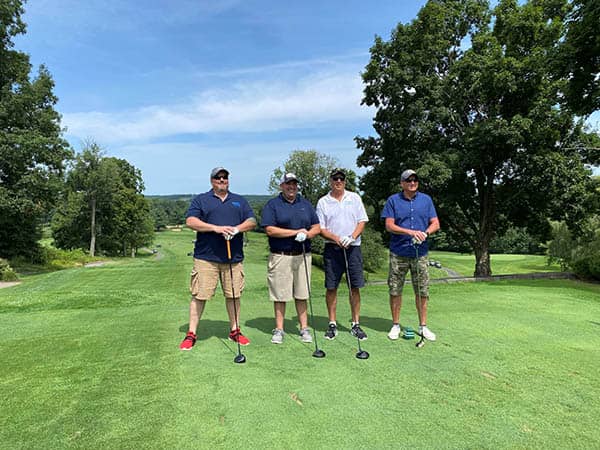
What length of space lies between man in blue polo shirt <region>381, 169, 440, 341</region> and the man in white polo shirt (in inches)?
15.5

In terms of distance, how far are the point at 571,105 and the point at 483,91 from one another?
499cm

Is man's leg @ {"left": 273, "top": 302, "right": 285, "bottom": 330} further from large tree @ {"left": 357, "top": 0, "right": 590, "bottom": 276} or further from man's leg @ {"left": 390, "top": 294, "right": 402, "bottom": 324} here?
large tree @ {"left": 357, "top": 0, "right": 590, "bottom": 276}

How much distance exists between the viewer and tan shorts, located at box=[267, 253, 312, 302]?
4.62 m

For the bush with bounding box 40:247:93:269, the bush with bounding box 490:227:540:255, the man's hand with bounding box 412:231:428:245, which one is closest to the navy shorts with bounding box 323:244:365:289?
the man's hand with bounding box 412:231:428:245

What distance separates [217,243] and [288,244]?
0.82 m

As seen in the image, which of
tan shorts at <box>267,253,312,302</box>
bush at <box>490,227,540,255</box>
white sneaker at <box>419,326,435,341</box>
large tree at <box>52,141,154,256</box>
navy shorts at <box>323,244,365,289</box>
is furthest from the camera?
bush at <box>490,227,540,255</box>

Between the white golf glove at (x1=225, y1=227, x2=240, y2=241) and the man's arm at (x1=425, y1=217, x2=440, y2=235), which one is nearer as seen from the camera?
the white golf glove at (x1=225, y1=227, x2=240, y2=241)

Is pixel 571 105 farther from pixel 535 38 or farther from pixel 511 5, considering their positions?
pixel 511 5

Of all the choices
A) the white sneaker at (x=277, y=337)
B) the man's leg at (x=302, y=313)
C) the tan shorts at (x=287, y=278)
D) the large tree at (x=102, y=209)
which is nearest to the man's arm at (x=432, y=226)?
the tan shorts at (x=287, y=278)

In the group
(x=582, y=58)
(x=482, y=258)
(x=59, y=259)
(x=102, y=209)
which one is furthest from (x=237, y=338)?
(x=102, y=209)

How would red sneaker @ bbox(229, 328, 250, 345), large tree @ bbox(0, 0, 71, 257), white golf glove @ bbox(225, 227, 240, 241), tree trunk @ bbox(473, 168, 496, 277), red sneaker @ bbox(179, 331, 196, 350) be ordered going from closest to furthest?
red sneaker @ bbox(179, 331, 196, 350), white golf glove @ bbox(225, 227, 240, 241), red sneaker @ bbox(229, 328, 250, 345), tree trunk @ bbox(473, 168, 496, 277), large tree @ bbox(0, 0, 71, 257)

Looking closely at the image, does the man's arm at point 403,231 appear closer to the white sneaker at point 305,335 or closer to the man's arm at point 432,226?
the man's arm at point 432,226

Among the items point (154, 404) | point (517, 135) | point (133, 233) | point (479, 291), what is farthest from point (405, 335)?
point (133, 233)

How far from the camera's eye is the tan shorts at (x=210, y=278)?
4480 millimetres
